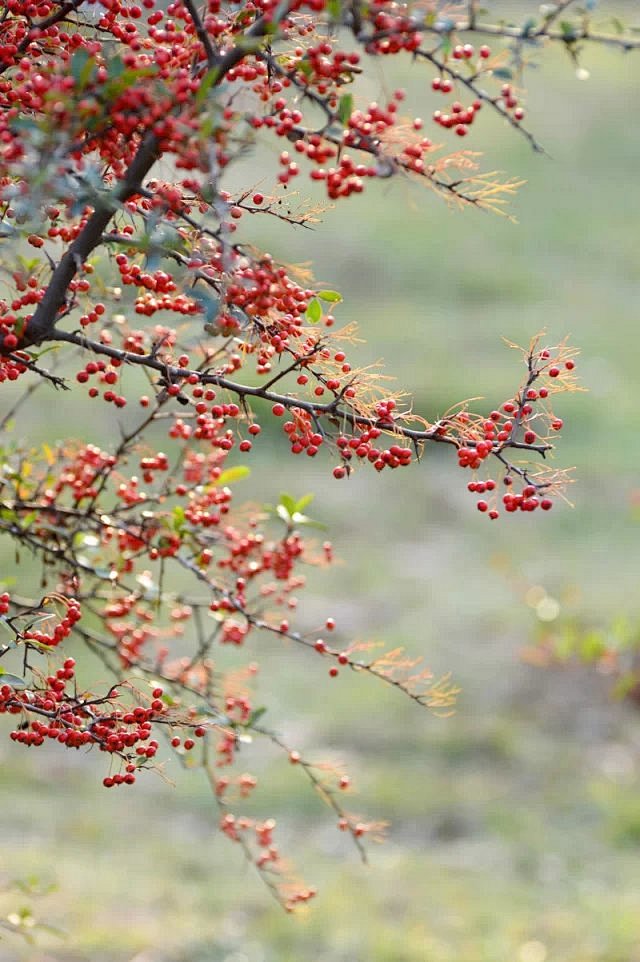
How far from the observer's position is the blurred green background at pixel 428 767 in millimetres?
4750

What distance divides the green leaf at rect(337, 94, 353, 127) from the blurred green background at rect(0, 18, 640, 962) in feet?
0.46

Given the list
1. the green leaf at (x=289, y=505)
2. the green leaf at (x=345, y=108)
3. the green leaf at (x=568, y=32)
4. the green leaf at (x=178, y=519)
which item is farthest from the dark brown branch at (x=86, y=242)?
the green leaf at (x=289, y=505)

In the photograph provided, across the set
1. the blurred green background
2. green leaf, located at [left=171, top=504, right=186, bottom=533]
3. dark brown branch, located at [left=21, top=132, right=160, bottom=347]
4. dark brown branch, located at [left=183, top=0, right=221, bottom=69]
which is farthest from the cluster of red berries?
green leaf, located at [left=171, top=504, right=186, bottom=533]

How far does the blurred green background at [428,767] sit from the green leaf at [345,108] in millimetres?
141

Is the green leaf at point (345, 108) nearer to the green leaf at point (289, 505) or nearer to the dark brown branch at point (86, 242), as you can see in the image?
the dark brown branch at point (86, 242)

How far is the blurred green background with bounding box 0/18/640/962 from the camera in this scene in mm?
4750

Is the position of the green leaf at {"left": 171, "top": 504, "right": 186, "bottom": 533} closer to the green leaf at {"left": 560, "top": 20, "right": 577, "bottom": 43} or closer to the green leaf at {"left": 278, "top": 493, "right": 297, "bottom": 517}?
the green leaf at {"left": 278, "top": 493, "right": 297, "bottom": 517}

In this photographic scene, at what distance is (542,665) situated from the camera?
7.11 meters

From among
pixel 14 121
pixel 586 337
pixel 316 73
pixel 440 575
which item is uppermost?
pixel 586 337

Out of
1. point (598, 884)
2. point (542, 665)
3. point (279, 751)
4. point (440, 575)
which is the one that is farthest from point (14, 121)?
point (440, 575)

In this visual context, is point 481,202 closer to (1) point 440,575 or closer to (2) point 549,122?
(1) point 440,575

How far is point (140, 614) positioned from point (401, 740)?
3812 millimetres

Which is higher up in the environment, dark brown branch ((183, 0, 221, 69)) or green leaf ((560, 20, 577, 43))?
green leaf ((560, 20, 577, 43))

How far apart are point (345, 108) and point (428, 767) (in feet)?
16.7
